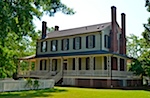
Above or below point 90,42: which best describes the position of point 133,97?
below

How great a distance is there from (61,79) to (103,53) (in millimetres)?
7342

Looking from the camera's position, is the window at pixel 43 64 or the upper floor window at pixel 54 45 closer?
the upper floor window at pixel 54 45

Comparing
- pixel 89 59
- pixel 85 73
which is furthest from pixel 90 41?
pixel 85 73

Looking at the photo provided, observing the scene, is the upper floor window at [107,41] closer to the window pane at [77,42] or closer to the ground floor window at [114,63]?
the ground floor window at [114,63]

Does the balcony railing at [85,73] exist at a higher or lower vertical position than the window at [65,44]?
lower

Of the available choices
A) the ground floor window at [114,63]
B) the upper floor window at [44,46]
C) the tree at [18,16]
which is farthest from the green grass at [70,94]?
the upper floor window at [44,46]

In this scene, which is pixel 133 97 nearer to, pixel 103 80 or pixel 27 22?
pixel 27 22

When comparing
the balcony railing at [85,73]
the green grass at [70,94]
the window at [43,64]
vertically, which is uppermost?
the window at [43,64]

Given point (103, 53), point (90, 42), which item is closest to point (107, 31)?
point (90, 42)

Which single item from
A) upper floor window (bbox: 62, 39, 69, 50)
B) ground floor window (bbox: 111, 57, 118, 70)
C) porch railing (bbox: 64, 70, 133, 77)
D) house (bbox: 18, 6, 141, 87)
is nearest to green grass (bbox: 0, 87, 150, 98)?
porch railing (bbox: 64, 70, 133, 77)

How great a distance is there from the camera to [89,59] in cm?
2964

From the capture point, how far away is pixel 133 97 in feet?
45.9

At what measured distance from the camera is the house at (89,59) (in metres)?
27.1

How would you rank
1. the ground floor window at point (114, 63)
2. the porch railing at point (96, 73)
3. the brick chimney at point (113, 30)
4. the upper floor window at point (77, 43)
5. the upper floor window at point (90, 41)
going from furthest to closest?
the upper floor window at point (77, 43) → the brick chimney at point (113, 30) → the upper floor window at point (90, 41) → the ground floor window at point (114, 63) → the porch railing at point (96, 73)
